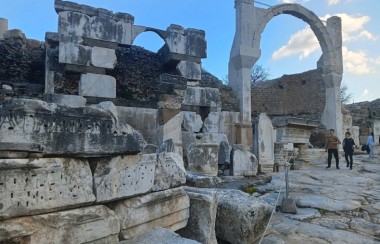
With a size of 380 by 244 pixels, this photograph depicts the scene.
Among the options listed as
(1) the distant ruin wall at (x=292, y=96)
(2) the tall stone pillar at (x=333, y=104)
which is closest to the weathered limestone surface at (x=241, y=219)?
(2) the tall stone pillar at (x=333, y=104)

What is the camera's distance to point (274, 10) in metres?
12.9

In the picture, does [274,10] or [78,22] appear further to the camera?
[274,10]

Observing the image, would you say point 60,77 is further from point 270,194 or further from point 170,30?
point 270,194

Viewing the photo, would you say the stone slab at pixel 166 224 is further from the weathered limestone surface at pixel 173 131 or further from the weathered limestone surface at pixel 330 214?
the weathered limestone surface at pixel 173 131

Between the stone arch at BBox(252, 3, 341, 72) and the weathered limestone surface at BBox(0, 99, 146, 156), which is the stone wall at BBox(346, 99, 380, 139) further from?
the weathered limestone surface at BBox(0, 99, 146, 156)

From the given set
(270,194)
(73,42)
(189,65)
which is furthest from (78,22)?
(270,194)

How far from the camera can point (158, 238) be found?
215cm

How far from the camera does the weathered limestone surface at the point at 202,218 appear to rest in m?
2.60

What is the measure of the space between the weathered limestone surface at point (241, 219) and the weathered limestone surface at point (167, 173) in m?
0.50

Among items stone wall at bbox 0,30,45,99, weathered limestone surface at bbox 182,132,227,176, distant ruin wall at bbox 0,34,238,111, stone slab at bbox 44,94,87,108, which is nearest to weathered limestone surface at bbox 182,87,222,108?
distant ruin wall at bbox 0,34,238,111

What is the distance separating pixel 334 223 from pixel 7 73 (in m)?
8.77

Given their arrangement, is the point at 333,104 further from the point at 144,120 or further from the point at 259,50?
the point at 144,120

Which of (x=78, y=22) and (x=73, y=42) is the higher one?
(x=78, y=22)

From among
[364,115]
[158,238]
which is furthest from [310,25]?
[158,238]
